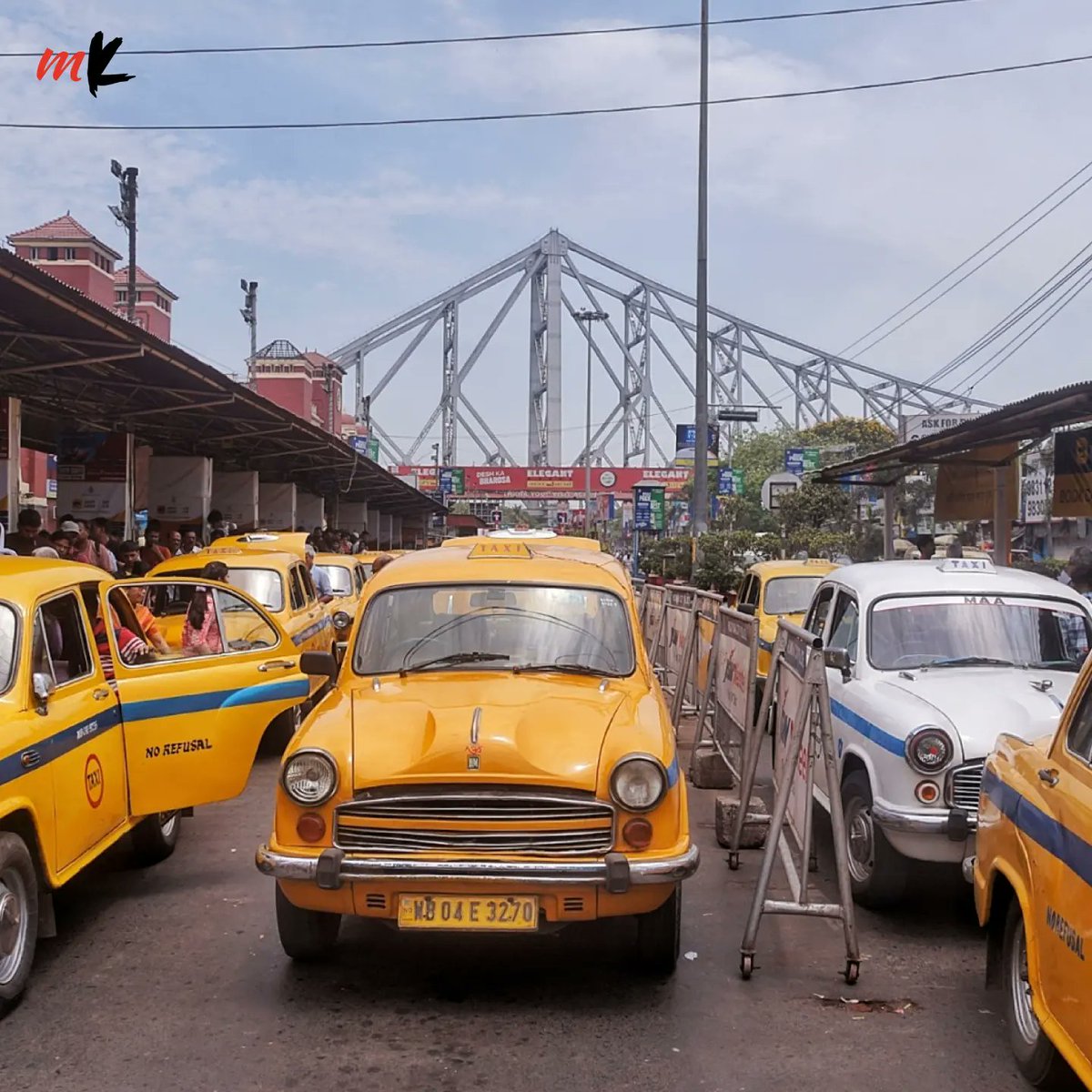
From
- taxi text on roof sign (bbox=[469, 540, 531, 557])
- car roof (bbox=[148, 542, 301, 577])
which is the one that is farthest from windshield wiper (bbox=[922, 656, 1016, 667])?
car roof (bbox=[148, 542, 301, 577])

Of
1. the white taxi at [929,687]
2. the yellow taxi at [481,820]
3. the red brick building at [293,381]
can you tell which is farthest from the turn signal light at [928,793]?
the red brick building at [293,381]

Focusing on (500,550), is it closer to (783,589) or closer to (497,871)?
(497,871)

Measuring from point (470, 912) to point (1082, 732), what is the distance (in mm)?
2287

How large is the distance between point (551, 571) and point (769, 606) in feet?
23.1

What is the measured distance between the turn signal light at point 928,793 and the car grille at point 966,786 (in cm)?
6

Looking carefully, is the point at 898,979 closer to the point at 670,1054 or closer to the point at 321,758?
the point at 670,1054

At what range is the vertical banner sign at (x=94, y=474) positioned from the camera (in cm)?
1695

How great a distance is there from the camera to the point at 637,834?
15.5ft

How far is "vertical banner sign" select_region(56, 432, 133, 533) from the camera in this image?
17.0m

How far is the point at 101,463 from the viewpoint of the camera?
1705 centimetres

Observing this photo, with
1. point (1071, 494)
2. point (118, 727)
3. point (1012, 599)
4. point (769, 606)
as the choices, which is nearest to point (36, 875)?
point (118, 727)

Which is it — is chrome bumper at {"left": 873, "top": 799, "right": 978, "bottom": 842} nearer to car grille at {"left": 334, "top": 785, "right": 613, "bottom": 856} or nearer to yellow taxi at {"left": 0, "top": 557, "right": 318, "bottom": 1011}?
car grille at {"left": 334, "top": 785, "right": 613, "bottom": 856}

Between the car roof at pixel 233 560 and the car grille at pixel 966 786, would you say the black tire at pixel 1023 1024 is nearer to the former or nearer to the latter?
the car grille at pixel 966 786

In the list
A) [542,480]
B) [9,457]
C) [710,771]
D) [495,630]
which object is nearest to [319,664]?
[495,630]
